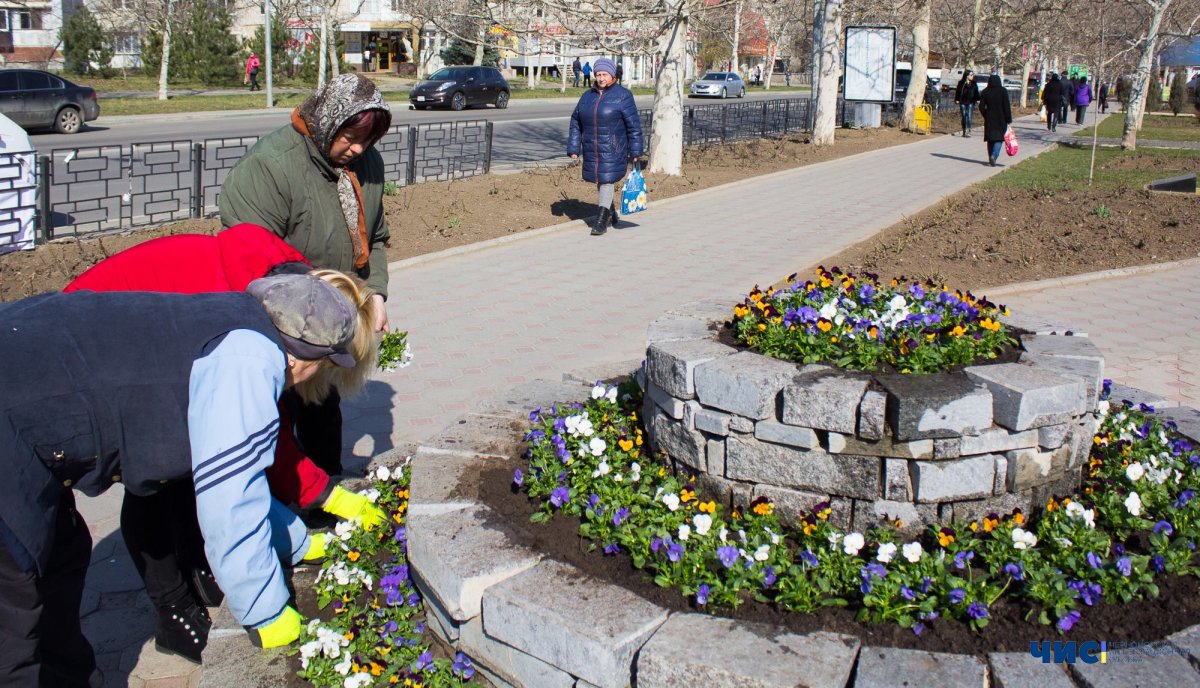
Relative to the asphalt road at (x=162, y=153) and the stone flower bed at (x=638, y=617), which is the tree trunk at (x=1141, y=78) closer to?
the asphalt road at (x=162, y=153)

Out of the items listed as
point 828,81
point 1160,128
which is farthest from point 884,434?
point 1160,128

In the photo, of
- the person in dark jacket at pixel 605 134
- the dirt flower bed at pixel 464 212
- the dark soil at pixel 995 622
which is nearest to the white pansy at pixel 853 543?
the dark soil at pixel 995 622

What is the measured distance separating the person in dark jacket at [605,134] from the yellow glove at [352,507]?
290 inches

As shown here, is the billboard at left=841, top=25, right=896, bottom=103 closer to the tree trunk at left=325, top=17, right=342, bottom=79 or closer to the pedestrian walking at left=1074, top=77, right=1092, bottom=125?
the pedestrian walking at left=1074, top=77, right=1092, bottom=125

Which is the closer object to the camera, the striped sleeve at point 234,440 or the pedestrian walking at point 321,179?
the striped sleeve at point 234,440

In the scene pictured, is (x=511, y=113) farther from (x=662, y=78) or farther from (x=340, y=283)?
(x=340, y=283)

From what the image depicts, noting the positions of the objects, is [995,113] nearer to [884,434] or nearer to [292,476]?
[884,434]

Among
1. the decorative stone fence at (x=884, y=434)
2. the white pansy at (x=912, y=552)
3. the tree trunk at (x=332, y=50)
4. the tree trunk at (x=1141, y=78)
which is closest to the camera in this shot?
the white pansy at (x=912, y=552)

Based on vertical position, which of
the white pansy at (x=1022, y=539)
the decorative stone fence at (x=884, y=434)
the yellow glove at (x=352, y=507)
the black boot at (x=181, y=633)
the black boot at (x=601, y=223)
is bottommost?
the black boot at (x=181, y=633)

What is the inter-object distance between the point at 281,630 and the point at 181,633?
57 centimetres

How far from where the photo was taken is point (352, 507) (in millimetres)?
3656

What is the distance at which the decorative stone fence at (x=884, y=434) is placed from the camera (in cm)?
314

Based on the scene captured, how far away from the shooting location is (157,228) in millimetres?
10039

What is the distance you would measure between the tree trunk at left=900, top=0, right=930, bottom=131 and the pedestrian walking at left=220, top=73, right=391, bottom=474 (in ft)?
83.0
